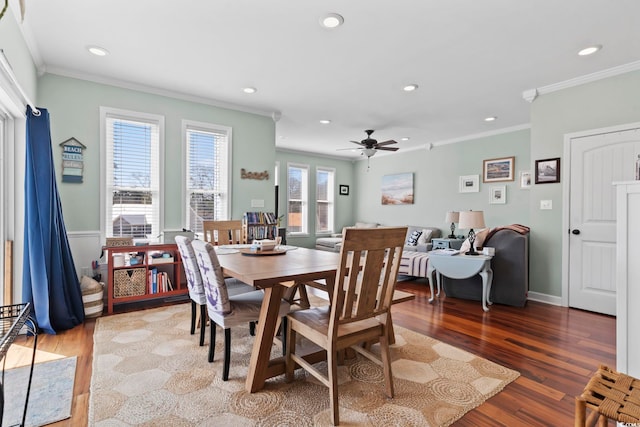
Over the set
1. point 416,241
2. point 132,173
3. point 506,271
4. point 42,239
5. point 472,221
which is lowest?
point 506,271

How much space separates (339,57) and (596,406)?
2.99 metres

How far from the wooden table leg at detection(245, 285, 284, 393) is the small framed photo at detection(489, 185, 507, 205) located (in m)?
5.00

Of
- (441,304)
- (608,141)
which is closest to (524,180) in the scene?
(608,141)

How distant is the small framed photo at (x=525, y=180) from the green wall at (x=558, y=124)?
1.54 meters

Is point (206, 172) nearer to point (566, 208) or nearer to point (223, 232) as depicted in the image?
point (223, 232)

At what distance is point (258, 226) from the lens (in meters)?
4.18

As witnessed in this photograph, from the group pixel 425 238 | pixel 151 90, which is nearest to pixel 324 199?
pixel 425 238

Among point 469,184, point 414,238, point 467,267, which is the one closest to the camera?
point 467,267

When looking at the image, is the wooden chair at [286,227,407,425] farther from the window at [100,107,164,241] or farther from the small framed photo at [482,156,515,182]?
the small framed photo at [482,156,515,182]

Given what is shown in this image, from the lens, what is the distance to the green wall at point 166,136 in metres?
3.35

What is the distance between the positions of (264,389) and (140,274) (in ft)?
7.53

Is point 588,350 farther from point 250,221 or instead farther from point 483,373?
point 250,221

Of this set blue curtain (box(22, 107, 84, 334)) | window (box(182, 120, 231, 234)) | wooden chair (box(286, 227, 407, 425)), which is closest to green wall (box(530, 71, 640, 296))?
wooden chair (box(286, 227, 407, 425))

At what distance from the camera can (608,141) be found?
3307 millimetres
